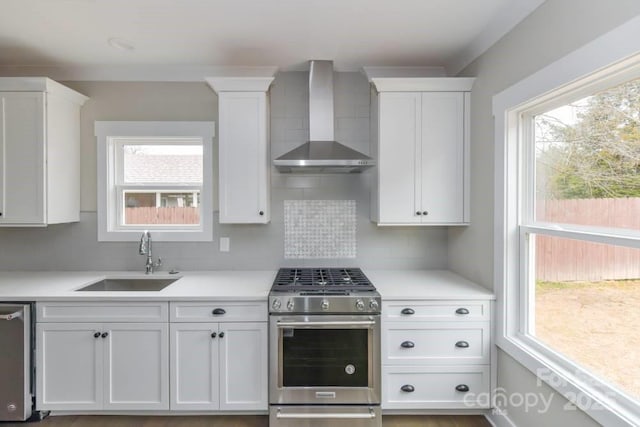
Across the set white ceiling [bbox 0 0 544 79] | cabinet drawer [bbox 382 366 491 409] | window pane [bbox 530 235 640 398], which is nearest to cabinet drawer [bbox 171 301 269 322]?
cabinet drawer [bbox 382 366 491 409]

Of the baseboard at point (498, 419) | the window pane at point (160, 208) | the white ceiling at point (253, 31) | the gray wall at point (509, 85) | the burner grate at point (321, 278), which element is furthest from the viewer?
the window pane at point (160, 208)

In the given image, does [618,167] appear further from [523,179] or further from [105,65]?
[105,65]

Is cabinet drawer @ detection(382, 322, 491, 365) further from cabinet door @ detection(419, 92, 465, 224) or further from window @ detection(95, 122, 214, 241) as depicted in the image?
window @ detection(95, 122, 214, 241)

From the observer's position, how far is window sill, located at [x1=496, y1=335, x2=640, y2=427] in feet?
4.85

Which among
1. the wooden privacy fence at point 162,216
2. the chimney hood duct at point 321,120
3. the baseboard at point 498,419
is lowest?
the baseboard at point 498,419

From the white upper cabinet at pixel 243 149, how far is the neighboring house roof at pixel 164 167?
1.64 feet

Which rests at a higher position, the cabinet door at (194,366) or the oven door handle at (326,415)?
the cabinet door at (194,366)

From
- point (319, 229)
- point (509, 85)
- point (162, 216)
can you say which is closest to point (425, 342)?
point (319, 229)

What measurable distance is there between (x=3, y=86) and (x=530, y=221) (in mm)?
3623

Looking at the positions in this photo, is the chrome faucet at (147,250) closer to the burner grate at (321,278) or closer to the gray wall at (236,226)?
the gray wall at (236,226)

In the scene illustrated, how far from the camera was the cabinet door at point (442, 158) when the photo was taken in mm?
2783

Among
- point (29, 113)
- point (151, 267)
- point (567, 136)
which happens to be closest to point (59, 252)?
point (151, 267)

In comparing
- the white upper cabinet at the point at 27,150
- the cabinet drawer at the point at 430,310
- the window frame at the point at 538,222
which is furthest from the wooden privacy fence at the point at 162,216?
the window frame at the point at 538,222

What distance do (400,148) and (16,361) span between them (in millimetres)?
2901
